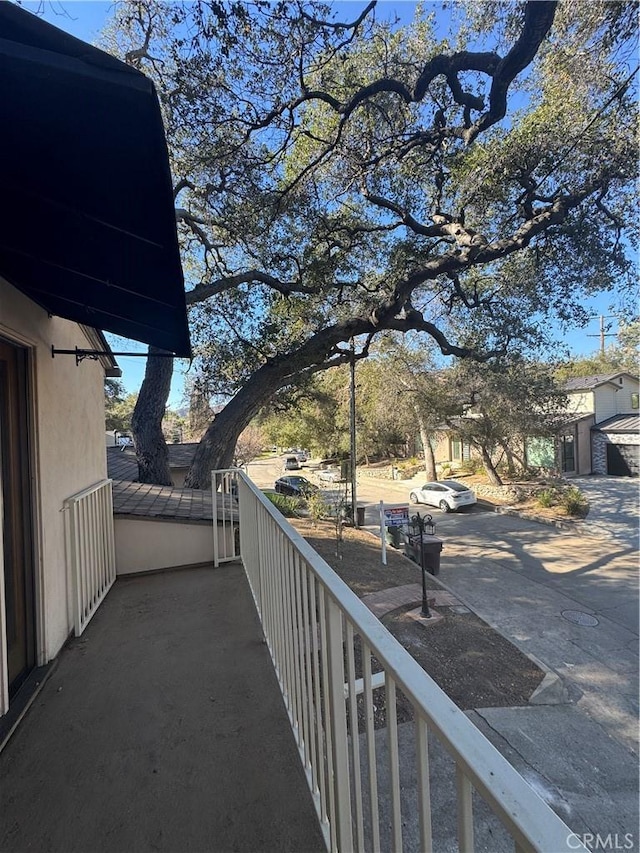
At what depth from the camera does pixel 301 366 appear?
8.54 meters

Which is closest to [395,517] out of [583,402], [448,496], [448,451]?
[448,496]

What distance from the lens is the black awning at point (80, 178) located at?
1028 mm

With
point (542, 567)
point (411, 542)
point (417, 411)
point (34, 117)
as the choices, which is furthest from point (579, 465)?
point (34, 117)

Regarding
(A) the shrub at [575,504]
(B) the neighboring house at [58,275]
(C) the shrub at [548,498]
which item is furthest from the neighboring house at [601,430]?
(B) the neighboring house at [58,275]

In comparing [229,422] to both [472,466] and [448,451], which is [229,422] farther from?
[448,451]

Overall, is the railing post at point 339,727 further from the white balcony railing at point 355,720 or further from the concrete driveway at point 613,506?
the concrete driveway at point 613,506

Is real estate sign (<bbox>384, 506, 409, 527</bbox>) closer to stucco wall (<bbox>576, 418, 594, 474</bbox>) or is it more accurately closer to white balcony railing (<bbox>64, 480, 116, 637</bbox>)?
white balcony railing (<bbox>64, 480, 116, 637</bbox>)

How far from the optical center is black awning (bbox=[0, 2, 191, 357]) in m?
1.03

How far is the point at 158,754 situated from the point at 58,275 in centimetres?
239

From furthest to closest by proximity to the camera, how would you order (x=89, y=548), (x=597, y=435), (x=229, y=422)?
(x=597, y=435), (x=229, y=422), (x=89, y=548)

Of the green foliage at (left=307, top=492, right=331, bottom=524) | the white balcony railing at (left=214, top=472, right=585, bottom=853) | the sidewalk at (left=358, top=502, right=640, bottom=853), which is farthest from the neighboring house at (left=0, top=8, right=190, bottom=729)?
the green foliage at (left=307, top=492, right=331, bottom=524)

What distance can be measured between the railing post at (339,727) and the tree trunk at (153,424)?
7541 mm

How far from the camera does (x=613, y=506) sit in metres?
15.4

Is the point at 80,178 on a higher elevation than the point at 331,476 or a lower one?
higher
